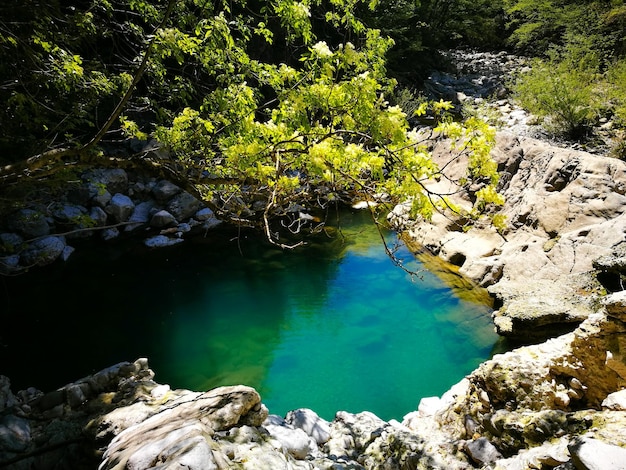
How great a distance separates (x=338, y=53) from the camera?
331 centimetres

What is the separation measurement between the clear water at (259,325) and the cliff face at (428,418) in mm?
944

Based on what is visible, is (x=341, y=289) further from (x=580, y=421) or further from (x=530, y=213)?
(x=580, y=421)

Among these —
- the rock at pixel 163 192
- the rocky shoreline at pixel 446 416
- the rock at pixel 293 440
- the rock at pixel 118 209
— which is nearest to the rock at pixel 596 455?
the rocky shoreline at pixel 446 416

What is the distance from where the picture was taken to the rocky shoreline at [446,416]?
2.14 metres

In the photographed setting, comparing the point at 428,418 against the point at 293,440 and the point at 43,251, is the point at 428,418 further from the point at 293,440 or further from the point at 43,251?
the point at 43,251

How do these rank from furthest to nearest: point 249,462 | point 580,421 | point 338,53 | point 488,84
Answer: point 488,84 < point 338,53 < point 580,421 < point 249,462

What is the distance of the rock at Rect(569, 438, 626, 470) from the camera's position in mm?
1654

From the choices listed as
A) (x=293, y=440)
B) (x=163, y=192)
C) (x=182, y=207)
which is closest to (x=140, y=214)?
(x=163, y=192)

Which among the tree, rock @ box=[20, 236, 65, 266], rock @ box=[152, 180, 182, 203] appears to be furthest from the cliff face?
rock @ box=[152, 180, 182, 203]

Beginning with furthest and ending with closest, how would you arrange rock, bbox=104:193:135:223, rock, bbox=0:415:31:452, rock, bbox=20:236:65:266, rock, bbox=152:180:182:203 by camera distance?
rock, bbox=152:180:182:203 → rock, bbox=104:193:135:223 → rock, bbox=20:236:65:266 → rock, bbox=0:415:31:452

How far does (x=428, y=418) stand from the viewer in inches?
165

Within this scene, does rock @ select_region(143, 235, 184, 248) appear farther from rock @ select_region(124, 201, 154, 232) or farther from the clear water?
rock @ select_region(124, 201, 154, 232)

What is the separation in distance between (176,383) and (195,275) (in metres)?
3.37

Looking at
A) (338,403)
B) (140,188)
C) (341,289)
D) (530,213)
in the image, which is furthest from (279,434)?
(140,188)
